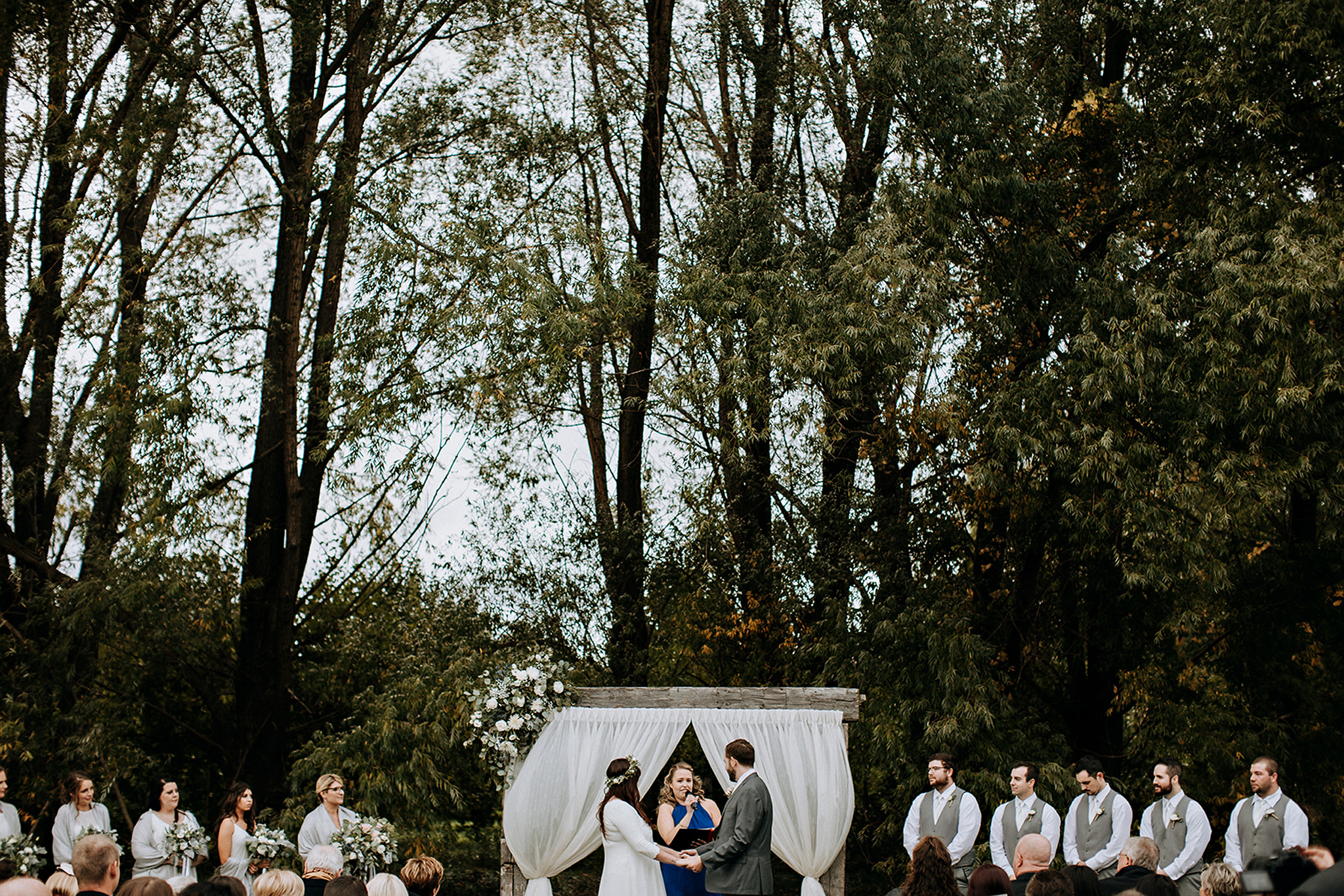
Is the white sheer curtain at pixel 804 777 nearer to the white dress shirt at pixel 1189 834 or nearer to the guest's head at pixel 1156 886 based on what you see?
the white dress shirt at pixel 1189 834

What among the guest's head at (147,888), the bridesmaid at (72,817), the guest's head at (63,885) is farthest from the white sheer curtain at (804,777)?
the guest's head at (147,888)

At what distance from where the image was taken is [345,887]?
3.46 m

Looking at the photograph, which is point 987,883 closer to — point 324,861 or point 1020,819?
point 324,861

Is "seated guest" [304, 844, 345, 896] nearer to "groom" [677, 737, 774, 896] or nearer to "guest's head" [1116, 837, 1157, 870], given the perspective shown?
"groom" [677, 737, 774, 896]

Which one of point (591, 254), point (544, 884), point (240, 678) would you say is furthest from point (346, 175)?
point (544, 884)

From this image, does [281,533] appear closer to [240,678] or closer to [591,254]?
[240,678]

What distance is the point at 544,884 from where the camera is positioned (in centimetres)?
786

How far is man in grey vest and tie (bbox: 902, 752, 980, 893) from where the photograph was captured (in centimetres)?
685

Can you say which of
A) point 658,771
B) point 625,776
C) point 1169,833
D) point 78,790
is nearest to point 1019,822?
point 1169,833

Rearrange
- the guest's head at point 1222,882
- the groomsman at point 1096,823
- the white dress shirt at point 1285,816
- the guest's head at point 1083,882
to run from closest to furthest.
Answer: the guest's head at point 1083,882 → the guest's head at point 1222,882 → the white dress shirt at point 1285,816 → the groomsman at point 1096,823

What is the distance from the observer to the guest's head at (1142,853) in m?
5.12

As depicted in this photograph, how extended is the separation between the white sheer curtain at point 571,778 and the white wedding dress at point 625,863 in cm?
132

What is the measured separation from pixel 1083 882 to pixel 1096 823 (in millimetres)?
3481

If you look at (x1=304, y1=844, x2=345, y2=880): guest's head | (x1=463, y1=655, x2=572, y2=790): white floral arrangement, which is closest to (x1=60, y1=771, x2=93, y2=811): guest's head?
(x1=463, y1=655, x2=572, y2=790): white floral arrangement
